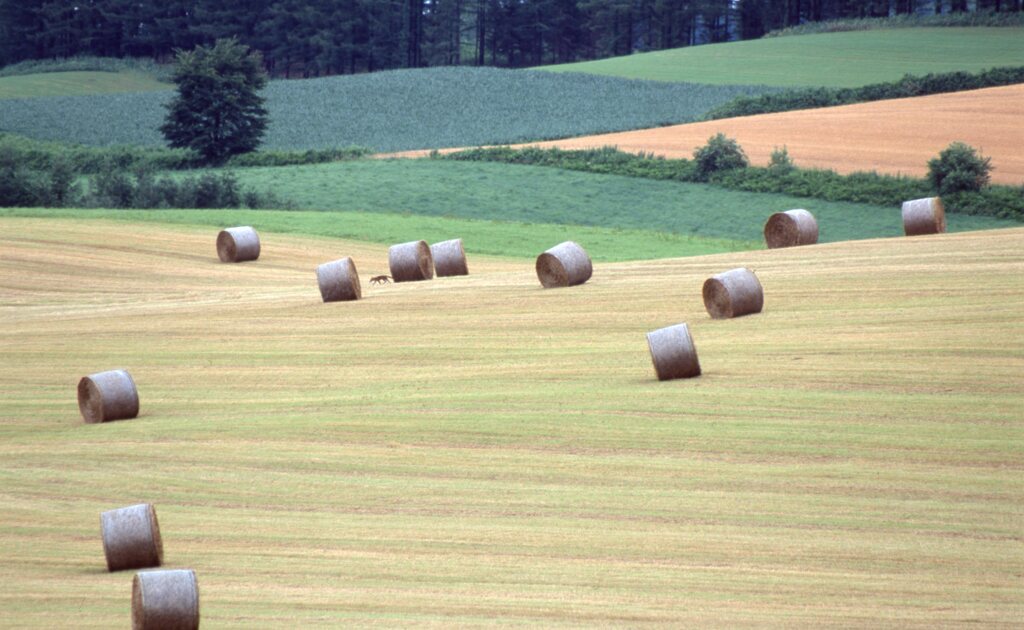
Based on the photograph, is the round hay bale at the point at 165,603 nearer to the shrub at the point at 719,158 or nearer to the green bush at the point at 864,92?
the shrub at the point at 719,158

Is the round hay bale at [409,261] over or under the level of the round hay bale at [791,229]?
under

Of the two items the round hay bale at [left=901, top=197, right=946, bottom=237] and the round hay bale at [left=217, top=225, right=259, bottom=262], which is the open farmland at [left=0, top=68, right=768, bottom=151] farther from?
the round hay bale at [left=901, top=197, right=946, bottom=237]

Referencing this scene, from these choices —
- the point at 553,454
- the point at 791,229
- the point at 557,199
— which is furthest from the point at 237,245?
the point at 553,454

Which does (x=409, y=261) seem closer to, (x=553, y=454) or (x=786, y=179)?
→ (x=553, y=454)

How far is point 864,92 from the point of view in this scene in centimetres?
6041

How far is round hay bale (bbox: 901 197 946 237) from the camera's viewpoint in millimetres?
22469

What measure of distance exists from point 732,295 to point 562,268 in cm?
384

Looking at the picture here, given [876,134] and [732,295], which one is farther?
[876,134]

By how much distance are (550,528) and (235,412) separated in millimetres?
5511

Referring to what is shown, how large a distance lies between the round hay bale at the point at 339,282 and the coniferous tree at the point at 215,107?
35265mm

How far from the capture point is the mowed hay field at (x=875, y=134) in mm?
42094

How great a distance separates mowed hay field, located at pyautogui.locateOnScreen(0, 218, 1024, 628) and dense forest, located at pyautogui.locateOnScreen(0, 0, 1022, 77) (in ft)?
291

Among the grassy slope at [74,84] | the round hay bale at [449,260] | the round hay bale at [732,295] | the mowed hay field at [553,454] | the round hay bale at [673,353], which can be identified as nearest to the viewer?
the mowed hay field at [553,454]

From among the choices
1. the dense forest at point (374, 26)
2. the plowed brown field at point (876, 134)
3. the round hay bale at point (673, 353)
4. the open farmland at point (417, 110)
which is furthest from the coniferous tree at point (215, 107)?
the dense forest at point (374, 26)
